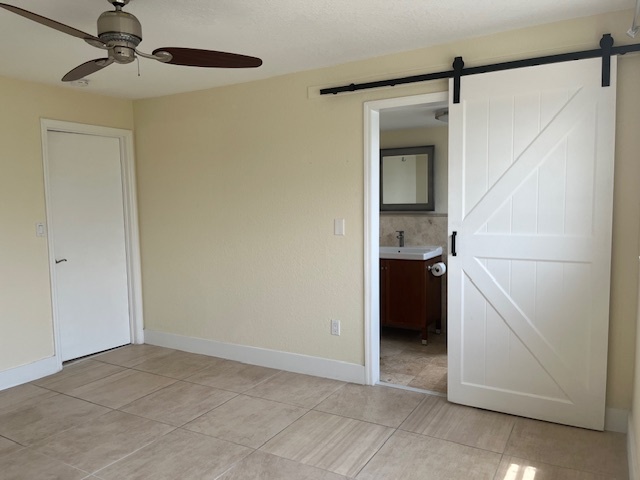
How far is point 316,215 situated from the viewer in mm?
3691

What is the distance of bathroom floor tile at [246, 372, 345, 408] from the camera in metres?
3.33

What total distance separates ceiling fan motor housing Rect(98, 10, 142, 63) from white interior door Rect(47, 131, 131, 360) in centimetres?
235

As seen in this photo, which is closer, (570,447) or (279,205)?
(570,447)

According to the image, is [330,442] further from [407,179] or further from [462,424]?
[407,179]

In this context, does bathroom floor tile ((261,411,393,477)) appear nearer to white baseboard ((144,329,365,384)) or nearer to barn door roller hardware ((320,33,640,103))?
white baseboard ((144,329,365,384))

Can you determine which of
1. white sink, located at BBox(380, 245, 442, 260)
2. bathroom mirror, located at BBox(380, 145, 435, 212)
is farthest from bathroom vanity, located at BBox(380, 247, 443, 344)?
bathroom mirror, located at BBox(380, 145, 435, 212)

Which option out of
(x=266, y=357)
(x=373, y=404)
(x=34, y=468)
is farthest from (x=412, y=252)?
(x=34, y=468)

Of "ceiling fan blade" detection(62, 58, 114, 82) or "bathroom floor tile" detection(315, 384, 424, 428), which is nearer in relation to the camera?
"ceiling fan blade" detection(62, 58, 114, 82)

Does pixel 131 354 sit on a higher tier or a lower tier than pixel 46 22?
lower

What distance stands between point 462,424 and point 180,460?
1.65m

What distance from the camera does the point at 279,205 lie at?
3.86 m

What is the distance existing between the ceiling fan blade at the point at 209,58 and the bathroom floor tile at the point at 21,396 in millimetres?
2651

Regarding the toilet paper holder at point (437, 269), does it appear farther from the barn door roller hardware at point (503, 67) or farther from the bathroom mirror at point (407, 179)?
the barn door roller hardware at point (503, 67)

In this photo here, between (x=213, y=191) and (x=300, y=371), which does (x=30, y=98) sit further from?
(x=300, y=371)
